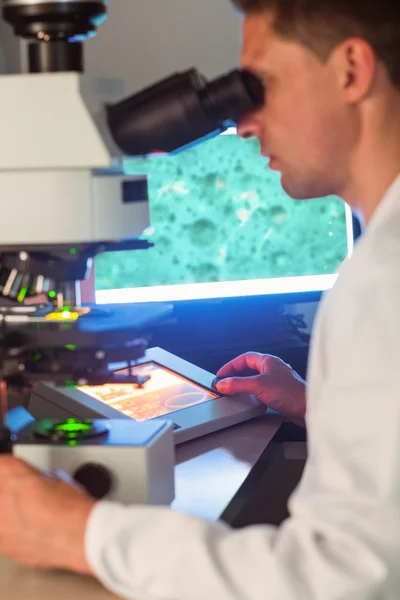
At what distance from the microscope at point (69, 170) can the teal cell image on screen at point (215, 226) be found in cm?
96

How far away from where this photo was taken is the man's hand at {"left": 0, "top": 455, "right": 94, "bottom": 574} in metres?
1.05

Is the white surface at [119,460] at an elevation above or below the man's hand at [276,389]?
above

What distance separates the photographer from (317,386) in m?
1.08

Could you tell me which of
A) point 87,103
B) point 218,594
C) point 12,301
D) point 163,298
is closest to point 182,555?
point 218,594

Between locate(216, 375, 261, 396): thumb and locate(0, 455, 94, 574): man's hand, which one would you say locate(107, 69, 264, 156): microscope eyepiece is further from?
locate(216, 375, 261, 396): thumb

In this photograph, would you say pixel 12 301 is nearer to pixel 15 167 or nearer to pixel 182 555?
pixel 15 167

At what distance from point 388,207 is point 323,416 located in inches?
11.7

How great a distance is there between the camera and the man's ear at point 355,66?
120cm

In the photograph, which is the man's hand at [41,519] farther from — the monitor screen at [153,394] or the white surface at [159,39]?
the white surface at [159,39]

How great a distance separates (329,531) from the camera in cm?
92

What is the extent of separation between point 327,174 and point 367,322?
373 mm

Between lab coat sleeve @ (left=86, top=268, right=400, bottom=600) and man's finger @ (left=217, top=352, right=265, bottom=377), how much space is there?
830 millimetres

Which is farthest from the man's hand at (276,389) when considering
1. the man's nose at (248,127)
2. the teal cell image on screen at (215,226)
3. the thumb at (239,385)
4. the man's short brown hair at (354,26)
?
the man's short brown hair at (354,26)

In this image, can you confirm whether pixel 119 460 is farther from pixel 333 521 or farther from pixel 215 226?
pixel 215 226
